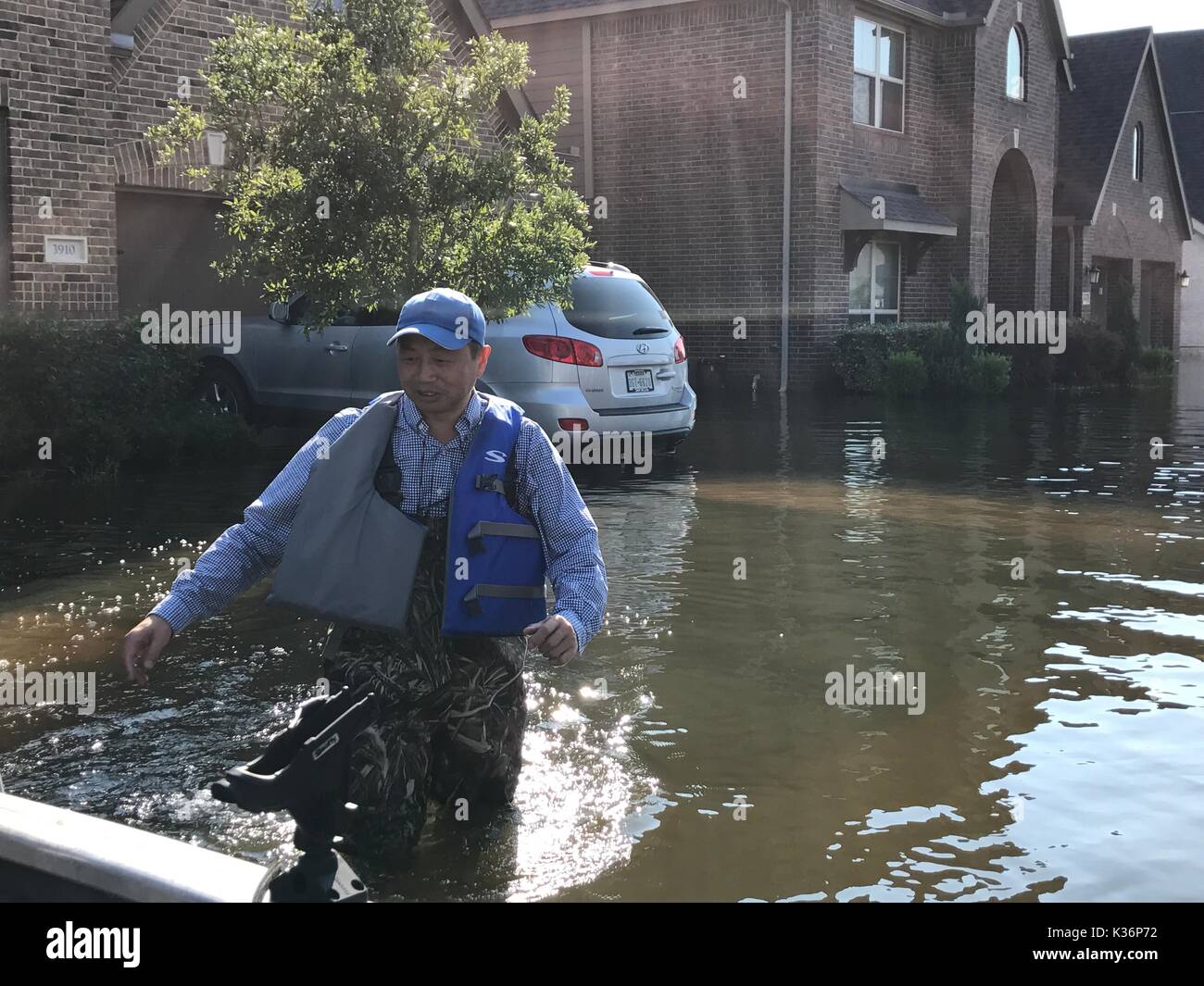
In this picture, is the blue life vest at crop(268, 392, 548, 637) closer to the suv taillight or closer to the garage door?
the suv taillight

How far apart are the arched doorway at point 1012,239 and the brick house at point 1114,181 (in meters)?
2.09

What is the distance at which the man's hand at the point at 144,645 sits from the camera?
3723mm

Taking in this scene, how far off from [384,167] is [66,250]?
3.93 m

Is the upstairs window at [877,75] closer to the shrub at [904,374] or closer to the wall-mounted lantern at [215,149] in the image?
the shrub at [904,374]

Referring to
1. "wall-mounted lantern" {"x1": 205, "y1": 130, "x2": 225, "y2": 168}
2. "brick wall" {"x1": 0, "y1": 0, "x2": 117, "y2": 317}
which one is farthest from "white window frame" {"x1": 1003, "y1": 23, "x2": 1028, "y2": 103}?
"brick wall" {"x1": 0, "y1": 0, "x2": 117, "y2": 317}

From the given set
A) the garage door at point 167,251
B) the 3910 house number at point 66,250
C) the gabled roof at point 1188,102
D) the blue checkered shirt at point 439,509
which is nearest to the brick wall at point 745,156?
the garage door at point 167,251

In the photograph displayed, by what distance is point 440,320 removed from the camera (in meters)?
4.14

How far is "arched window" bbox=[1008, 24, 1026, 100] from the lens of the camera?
28234 mm

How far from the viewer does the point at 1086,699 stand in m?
6.06

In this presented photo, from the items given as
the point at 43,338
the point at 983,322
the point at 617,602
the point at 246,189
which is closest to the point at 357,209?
the point at 246,189

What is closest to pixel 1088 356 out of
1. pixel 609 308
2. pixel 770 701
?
pixel 609 308

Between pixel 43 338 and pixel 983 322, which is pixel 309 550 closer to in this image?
pixel 43 338

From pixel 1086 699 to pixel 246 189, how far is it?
312 inches

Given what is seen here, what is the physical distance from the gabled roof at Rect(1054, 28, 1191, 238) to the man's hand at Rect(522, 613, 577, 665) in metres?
31.7
